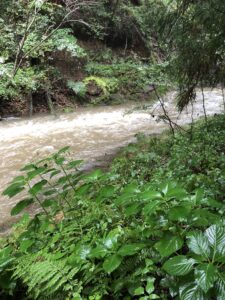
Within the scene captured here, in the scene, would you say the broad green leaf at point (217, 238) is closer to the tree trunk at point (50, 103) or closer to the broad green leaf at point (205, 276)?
the broad green leaf at point (205, 276)

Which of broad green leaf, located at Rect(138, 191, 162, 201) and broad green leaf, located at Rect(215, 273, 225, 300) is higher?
broad green leaf, located at Rect(138, 191, 162, 201)

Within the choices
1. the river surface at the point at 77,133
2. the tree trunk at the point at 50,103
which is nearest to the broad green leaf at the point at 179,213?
the river surface at the point at 77,133

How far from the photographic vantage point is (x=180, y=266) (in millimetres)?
1726

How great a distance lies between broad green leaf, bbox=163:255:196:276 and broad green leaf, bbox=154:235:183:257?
6 centimetres

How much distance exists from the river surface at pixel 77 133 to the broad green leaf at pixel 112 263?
260cm

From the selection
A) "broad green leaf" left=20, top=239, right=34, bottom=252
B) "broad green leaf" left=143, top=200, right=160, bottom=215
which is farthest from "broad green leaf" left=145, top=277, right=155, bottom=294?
"broad green leaf" left=20, top=239, right=34, bottom=252

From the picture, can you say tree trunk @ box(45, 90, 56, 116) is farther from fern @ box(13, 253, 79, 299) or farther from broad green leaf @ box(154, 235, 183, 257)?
broad green leaf @ box(154, 235, 183, 257)

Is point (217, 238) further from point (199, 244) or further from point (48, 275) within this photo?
point (48, 275)

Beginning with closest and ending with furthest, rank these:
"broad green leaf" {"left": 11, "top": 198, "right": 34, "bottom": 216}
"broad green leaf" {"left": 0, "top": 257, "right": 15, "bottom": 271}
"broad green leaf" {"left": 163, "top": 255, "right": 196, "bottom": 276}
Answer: "broad green leaf" {"left": 163, "top": 255, "right": 196, "bottom": 276} < "broad green leaf" {"left": 0, "top": 257, "right": 15, "bottom": 271} < "broad green leaf" {"left": 11, "top": 198, "right": 34, "bottom": 216}

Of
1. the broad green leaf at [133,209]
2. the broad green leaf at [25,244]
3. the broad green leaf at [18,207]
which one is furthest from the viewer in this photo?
the broad green leaf at [18,207]

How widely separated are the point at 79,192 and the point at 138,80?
3.93m

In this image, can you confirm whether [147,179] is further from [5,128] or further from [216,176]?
[5,128]

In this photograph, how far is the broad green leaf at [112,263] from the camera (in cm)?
186

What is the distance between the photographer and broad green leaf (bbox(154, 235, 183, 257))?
5.99ft
